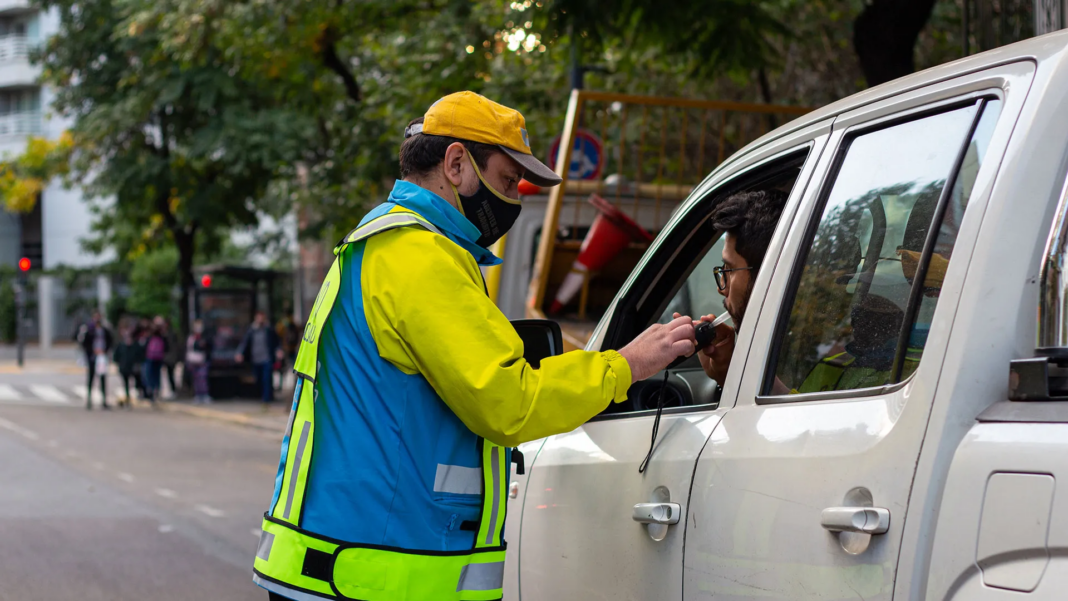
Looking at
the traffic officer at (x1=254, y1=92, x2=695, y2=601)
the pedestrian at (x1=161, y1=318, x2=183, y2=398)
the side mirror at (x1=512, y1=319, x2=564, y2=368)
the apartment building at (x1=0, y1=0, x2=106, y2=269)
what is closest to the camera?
the traffic officer at (x1=254, y1=92, x2=695, y2=601)

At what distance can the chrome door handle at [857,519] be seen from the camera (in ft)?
5.73

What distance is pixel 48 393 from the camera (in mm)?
25656

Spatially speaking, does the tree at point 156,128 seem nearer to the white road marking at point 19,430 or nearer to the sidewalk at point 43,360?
the white road marking at point 19,430

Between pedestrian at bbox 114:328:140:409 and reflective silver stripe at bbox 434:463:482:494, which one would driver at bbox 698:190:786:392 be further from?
pedestrian at bbox 114:328:140:409

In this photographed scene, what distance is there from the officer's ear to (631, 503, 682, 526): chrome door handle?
76 cm

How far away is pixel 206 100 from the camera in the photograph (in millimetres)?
19297

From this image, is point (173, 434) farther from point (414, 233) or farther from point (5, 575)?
point (414, 233)

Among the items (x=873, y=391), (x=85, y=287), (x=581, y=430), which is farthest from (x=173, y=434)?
(x=85, y=287)

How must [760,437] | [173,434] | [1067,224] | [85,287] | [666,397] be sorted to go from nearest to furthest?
1. [1067,224]
2. [760,437]
3. [666,397]
4. [173,434]
5. [85,287]

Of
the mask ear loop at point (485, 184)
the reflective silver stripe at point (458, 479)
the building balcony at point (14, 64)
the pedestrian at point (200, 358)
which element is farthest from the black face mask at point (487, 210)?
the building balcony at point (14, 64)

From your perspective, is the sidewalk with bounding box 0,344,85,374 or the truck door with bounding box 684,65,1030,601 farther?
the sidewalk with bounding box 0,344,85,374

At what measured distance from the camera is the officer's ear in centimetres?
231

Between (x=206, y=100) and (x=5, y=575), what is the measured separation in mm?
13370

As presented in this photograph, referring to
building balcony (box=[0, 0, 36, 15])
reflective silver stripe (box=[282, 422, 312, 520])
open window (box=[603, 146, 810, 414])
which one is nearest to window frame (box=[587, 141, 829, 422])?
open window (box=[603, 146, 810, 414])
